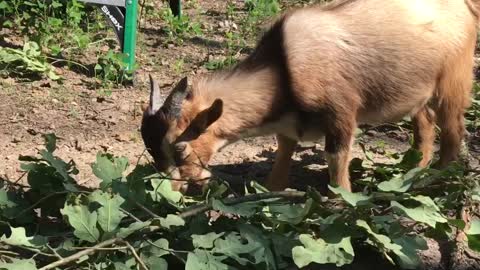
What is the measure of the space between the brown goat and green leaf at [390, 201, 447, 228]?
41.9 inches

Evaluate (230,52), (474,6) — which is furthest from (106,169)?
(230,52)

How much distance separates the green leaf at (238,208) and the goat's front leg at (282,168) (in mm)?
1287

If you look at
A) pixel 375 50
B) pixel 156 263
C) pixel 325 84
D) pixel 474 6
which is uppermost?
pixel 474 6

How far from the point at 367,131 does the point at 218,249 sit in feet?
9.43

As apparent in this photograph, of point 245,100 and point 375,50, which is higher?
point 375,50

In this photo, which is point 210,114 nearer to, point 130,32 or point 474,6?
point 474,6

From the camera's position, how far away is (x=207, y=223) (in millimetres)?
4430

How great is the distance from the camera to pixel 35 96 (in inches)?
272

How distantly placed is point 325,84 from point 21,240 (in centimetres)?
205

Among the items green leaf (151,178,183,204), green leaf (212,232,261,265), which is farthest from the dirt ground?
green leaf (212,232,261,265)

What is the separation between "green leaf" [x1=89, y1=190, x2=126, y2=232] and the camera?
418cm

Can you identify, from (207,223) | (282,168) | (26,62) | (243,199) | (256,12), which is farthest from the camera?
(256,12)

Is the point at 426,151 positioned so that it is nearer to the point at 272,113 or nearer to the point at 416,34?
the point at 416,34

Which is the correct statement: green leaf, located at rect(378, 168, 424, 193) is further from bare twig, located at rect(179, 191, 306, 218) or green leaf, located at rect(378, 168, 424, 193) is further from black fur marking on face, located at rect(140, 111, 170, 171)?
black fur marking on face, located at rect(140, 111, 170, 171)
